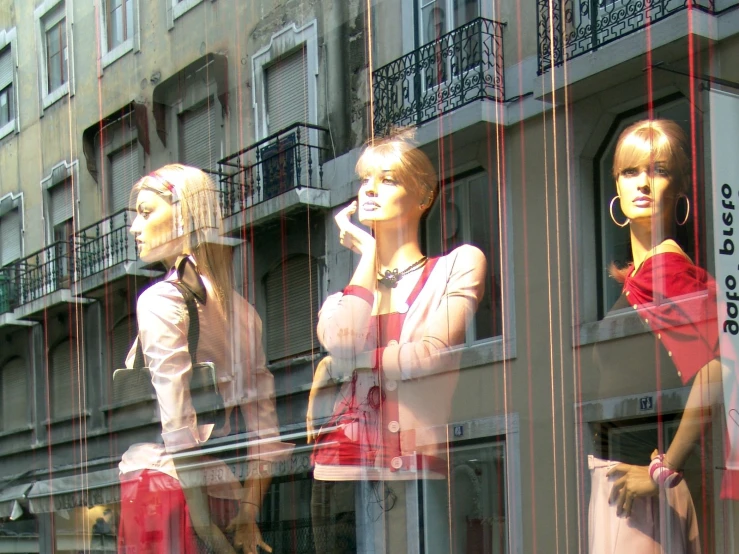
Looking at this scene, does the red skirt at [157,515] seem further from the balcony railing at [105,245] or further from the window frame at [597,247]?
the window frame at [597,247]

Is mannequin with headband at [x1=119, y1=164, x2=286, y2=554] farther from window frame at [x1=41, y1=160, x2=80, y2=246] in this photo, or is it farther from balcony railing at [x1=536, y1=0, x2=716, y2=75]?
balcony railing at [x1=536, y1=0, x2=716, y2=75]

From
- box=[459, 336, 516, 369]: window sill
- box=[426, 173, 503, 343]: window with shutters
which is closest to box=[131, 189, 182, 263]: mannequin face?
box=[426, 173, 503, 343]: window with shutters

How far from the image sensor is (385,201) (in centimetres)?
261

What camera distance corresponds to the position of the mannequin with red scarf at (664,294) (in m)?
2.04

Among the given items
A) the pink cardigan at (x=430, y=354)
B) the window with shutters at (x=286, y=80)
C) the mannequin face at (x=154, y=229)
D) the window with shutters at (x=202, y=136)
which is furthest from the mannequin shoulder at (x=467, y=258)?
the mannequin face at (x=154, y=229)

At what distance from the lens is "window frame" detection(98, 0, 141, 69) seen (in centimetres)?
334

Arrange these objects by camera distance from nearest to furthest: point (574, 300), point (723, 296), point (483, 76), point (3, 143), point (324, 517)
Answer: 1. point (723, 296)
2. point (574, 300)
3. point (483, 76)
4. point (324, 517)
5. point (3, 143)

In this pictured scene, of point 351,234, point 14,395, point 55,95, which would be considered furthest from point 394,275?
point 14,395

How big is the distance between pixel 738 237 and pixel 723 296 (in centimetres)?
10

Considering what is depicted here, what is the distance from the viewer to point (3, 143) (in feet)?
12.5

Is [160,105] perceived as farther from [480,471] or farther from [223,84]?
[480,471]

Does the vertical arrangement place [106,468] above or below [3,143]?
below

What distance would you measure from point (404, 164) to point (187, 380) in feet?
2.91

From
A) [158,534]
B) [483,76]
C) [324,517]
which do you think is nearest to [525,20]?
[483,76]
